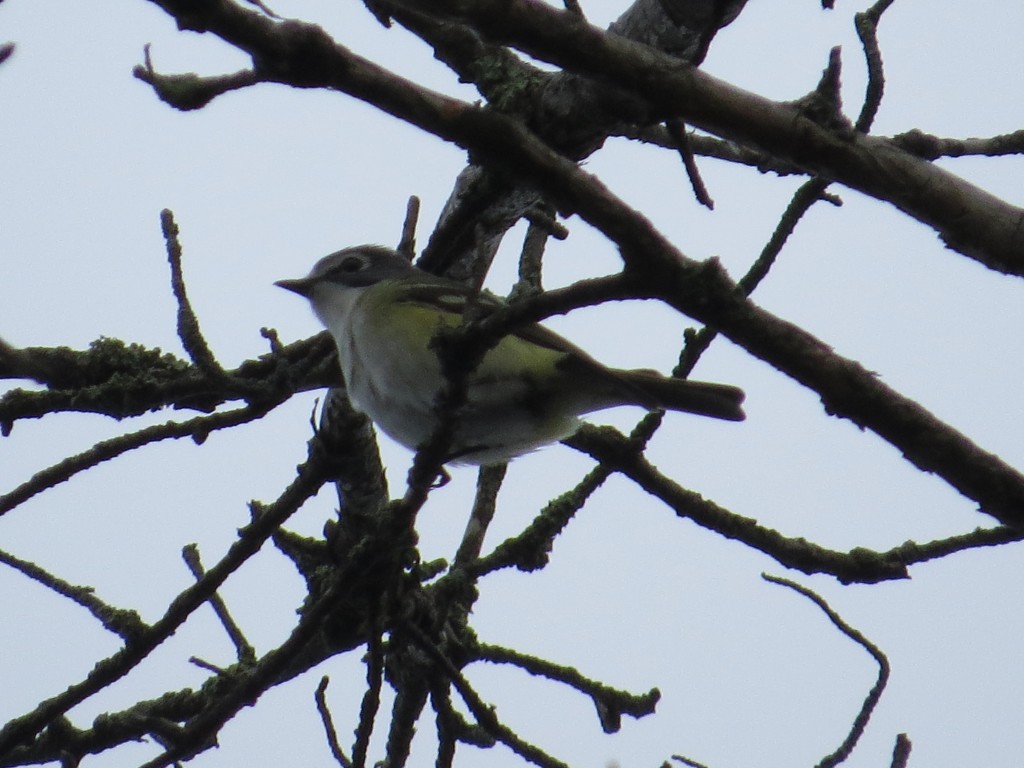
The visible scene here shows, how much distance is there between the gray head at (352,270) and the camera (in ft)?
20.2

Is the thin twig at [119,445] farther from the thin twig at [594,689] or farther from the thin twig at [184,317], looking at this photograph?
the thin twig at [594,689]

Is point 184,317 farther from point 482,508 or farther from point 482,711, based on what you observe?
point 482,508

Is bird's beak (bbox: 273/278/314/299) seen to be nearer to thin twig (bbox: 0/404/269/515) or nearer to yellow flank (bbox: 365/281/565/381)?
yellow flank (bbox: 365/281/565/381)

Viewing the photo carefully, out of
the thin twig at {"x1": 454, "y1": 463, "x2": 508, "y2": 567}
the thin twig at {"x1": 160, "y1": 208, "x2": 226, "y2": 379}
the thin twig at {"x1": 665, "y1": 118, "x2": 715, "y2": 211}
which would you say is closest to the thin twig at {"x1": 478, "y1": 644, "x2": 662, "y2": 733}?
the thin twig at {"x1": 454, "y1": 463, "x2": 508, "y2": 567}

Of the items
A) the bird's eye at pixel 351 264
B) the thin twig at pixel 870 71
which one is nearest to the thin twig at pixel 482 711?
the thin twig at pixel 870 71

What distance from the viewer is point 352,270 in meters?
6.38

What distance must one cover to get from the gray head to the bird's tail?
188 cm

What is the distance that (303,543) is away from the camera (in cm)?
464

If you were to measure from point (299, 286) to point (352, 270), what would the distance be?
0.31 metres

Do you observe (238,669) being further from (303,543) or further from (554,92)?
(554,92)

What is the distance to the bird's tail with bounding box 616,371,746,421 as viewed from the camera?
4379 millimetres

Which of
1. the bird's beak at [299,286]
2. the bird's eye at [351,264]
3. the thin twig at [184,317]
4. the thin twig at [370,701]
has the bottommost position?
the thin twig at [370,701]

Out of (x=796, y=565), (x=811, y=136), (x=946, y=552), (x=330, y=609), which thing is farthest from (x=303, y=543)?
(x=811, y=136)

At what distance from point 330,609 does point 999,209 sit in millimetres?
2039
